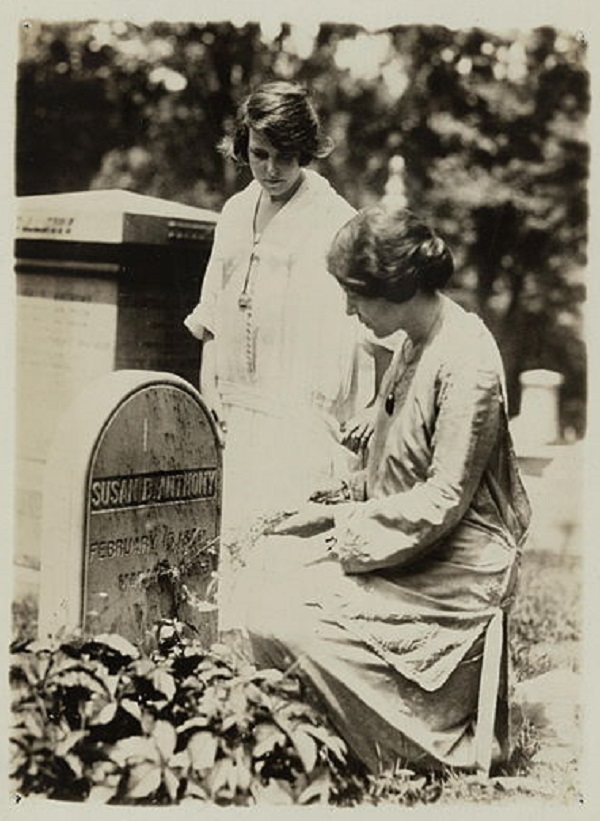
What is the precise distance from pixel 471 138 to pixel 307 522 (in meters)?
1.64

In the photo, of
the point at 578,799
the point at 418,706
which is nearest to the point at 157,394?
the point at 418,706

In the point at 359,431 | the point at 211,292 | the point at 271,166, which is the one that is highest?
the point at 271,166

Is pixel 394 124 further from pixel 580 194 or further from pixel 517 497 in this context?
pixel 517 497

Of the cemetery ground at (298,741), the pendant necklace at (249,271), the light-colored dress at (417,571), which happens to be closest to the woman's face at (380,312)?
the light-colored dress at (417,571)

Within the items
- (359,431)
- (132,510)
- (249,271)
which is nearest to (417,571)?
(359,431)


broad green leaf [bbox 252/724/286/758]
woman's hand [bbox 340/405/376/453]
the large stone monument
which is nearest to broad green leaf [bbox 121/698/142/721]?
broad green leaf [bbox 252/724/286/758]

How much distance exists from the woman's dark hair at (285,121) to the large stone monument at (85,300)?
403mm

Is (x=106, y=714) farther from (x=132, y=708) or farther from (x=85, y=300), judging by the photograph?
(x=85, y=300)

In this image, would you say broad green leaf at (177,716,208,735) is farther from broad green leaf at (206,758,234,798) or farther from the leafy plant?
broad green leaf at (206,758,234,798)

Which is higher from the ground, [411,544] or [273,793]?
[411,544]

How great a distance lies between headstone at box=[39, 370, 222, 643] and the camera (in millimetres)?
4949

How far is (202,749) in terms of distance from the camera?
16.2ft

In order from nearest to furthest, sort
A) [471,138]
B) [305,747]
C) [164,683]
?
[305,747] → [164,683] → [471,138]

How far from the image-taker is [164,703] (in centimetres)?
495
